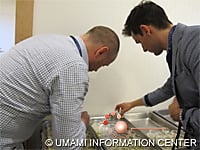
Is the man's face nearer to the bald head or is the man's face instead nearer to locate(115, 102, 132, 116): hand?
the bald head

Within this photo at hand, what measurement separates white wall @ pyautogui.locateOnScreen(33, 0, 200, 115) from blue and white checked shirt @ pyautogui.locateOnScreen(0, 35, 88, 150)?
1.57 ft

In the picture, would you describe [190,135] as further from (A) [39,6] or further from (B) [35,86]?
(A) [39,6]

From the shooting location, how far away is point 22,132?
3.20 ft

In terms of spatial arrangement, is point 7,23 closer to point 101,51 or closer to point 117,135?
point 101,51

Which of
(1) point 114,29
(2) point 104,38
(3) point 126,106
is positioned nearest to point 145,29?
(2) point 104,38

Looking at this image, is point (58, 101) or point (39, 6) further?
point (39, 6)

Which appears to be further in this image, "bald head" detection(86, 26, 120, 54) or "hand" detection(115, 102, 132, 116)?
"hand" detection(115, 102, 132, 116)

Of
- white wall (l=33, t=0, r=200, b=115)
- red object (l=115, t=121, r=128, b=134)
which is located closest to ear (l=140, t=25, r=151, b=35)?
white wall (l=33, t=0, r=200, b=115)

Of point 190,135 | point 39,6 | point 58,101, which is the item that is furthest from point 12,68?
point 190,135

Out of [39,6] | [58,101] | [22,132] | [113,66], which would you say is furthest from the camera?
[113,66]

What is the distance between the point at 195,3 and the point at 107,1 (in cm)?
56

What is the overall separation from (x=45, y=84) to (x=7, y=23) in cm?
65

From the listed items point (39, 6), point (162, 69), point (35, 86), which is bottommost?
point (162, 69)

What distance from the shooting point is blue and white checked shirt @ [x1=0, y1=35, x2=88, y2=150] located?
79cm
